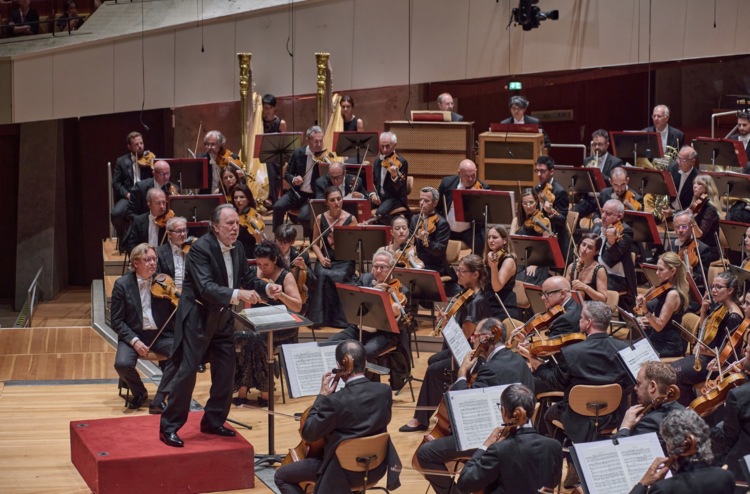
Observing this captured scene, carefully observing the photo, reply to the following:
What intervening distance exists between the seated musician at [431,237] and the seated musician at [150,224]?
2136mm

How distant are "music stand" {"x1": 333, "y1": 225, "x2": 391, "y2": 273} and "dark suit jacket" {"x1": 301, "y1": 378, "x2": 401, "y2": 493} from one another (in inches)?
112

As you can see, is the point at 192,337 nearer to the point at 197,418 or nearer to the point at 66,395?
the point at 197,418

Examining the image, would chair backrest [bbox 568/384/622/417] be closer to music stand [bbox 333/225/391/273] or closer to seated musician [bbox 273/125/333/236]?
music stand [bbox 333/225/391/273]

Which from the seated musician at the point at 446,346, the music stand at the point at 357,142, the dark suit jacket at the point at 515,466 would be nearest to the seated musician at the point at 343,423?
the dark suit jacket at the point at 515,466

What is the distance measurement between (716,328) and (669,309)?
42cm

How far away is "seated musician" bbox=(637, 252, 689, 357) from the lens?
590cm

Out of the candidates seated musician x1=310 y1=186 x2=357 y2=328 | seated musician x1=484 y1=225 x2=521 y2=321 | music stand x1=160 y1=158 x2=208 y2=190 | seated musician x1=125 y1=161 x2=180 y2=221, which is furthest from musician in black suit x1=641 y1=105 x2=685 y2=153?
seated musician x1=125 y1=161 x2=180 y2=221

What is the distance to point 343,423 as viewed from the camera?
4.09 m

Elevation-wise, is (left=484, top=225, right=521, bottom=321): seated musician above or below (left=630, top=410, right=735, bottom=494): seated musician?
above

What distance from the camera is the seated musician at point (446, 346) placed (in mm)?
5621

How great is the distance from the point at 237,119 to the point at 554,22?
458cm

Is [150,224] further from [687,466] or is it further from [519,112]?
[687,466]

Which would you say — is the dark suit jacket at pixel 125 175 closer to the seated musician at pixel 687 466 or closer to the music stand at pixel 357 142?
the music stand at pixel 357 142

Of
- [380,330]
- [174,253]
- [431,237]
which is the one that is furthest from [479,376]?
[174,253]
